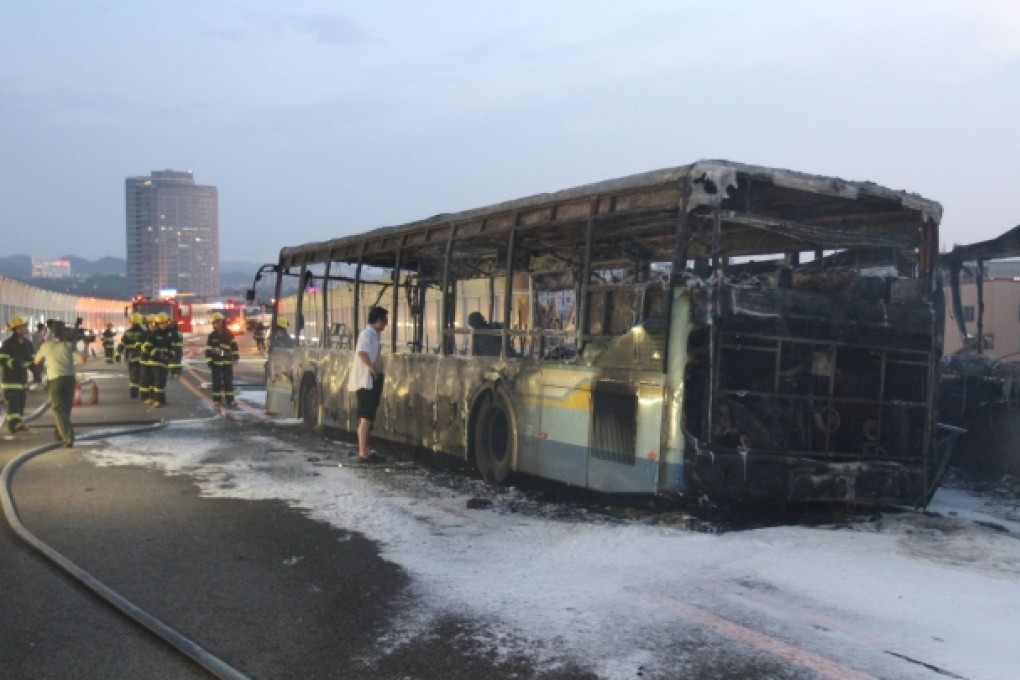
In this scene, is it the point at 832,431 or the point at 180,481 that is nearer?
the point at 832,431

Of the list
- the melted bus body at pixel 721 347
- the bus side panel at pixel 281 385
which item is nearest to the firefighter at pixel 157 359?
the bus side panel at pixel 281 385

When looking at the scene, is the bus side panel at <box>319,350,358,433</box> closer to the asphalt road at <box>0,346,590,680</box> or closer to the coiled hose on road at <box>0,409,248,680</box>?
the asphalt road at <box>0,346,590,680</box>

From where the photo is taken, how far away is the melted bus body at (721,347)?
7.77 m

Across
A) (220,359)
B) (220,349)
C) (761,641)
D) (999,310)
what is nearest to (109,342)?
(220,349)

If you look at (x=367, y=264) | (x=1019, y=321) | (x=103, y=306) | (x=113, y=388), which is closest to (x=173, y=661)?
(x=367, y=264)

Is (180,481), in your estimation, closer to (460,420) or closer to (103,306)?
(460,420)

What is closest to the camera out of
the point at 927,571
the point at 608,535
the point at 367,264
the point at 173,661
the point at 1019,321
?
the point at 173,661

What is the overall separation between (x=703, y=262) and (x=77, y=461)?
26.0 ft

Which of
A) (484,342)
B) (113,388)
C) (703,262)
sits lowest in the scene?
(113,388)

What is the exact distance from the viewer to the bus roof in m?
7.79

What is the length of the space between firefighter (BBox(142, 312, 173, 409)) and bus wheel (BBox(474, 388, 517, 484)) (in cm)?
1110

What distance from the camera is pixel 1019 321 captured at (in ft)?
99.4

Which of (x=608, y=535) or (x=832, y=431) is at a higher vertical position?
(x=832, y=431)

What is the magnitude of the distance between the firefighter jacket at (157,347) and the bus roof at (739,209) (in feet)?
36.3
